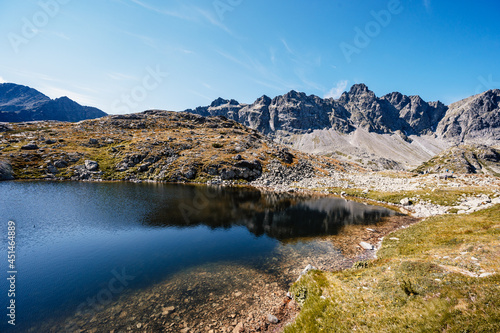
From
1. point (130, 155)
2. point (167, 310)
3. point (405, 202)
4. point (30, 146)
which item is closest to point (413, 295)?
point (167, 310)

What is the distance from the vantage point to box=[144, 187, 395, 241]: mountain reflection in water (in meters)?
41.1

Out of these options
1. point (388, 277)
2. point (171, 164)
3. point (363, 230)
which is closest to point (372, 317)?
point (388, 277)

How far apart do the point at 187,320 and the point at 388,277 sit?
17.7 metres

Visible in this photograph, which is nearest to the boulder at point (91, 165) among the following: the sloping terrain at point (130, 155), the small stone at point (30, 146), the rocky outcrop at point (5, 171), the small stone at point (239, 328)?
the sloping terrain at point (130, 155)

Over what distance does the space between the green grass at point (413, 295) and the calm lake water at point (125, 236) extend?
13.2 metres

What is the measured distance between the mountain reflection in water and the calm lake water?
22 centimetres

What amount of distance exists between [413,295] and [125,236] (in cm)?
3930

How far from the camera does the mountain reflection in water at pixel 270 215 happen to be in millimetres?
41125

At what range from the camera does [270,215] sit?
5034 centimetres

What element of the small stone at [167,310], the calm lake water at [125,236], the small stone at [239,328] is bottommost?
the calm lake water at [125,236]

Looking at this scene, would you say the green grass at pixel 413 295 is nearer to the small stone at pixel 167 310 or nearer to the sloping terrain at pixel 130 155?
the small stone at pixel 167 310

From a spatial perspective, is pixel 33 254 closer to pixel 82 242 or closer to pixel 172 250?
pixel 82 242

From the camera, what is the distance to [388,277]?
16.3 metres

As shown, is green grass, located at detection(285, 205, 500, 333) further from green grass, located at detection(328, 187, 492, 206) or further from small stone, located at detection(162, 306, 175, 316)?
green grass, located at detection(328, 187, 492, 206)
